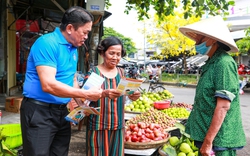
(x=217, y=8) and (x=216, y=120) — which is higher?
(x=217, y=8)

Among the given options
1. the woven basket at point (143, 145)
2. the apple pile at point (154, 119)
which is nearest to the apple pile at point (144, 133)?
the woven basket at point (143, 145)

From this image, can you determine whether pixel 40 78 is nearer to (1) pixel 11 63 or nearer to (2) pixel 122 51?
(2) pixel 122 51

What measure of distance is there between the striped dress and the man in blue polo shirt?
0.55 metres

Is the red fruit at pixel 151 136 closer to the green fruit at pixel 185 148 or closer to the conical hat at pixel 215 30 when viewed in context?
the green fruit at pixel 185 148

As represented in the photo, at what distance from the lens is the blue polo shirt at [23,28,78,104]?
6.12 ft

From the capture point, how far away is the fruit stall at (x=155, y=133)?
7.66ft

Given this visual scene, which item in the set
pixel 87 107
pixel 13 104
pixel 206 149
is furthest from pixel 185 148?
pixel 13 104

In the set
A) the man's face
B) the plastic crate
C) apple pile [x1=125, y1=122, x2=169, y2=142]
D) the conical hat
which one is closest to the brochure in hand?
the man's face

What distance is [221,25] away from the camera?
2.13 meters

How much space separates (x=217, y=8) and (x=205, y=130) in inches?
177

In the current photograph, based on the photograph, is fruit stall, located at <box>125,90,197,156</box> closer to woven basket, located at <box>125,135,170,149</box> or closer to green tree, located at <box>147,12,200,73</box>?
woven basket, located at <box>125,135,170,149</box>

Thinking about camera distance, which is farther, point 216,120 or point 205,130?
point 205,130

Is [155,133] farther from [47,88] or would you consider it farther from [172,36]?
[172,36]

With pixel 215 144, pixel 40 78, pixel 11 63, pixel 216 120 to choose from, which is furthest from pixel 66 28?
pixel 11 63
